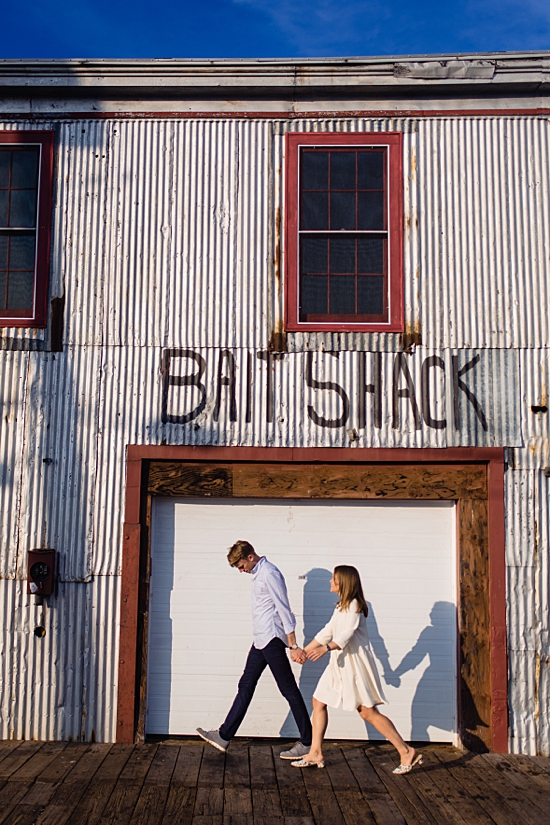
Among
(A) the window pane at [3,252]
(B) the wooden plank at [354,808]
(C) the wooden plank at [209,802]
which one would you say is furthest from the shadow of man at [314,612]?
(A) the window pane at [3,252]

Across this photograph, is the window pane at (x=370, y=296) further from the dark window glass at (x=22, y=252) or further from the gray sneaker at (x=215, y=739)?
the gray sneaker at (x=215, y=739)

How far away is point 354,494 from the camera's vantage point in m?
7.29

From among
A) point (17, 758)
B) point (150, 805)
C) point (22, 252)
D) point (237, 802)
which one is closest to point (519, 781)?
point (237, 802)

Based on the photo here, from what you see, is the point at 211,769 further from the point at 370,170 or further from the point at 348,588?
the point at 370,170

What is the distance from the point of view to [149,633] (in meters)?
7.22

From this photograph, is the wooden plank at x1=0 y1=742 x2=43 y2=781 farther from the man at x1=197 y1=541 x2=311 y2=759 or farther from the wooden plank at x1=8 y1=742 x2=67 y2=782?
the man at x1=197 y1=541 x2=311 y2=759

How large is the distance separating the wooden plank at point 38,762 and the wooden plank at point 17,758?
0.11 ft

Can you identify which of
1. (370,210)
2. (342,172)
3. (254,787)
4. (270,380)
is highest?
(342,172)

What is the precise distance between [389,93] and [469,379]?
309cm

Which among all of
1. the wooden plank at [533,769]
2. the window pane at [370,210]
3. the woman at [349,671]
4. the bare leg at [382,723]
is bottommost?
the wooden plank at [533,769]

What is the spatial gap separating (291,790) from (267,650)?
1111 millimetres

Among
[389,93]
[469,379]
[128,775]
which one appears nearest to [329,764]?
[128,775]

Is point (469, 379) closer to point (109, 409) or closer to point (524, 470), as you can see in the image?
point (524, 470)

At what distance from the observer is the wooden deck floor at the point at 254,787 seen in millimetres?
5301
